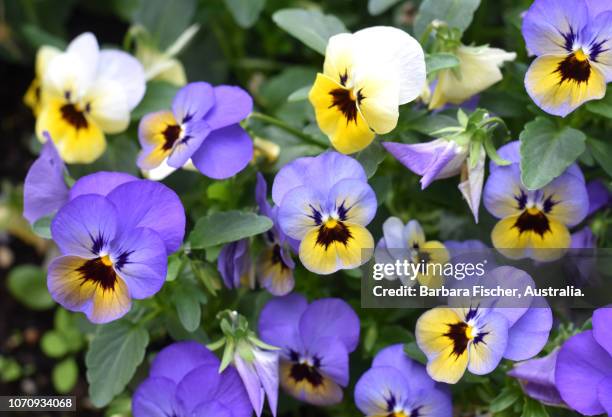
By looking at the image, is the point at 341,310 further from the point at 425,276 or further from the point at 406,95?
the point at 406,95

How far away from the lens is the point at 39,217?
45.4 inches

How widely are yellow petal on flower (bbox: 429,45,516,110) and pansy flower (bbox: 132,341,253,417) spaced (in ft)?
1.55

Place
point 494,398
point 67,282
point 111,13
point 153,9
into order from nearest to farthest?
point 67,282, point 494,398, point 153,9, point 111,13

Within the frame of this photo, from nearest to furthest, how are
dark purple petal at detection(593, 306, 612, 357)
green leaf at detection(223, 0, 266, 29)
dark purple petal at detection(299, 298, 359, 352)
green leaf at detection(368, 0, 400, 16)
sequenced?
dark purple petal at detection(593, 306, 612, 357) → dark purple petal at detection(299, 298, 359, 352) → green leaf at detection(368, 0, 400, 16) → green leaf at detection(223, 0, 266, 29)

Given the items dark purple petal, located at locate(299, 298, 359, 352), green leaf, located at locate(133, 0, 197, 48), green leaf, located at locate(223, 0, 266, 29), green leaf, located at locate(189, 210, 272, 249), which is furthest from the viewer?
green leaf, located at locate(133, 0, 197, 48)

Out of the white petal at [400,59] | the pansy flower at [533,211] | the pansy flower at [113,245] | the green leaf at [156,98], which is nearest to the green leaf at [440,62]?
the white petal at [400,59]

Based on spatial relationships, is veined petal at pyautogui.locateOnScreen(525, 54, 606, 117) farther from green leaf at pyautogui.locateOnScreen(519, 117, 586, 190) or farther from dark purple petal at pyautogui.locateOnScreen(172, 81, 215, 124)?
dark purple petal at pyautogui.locateOnScreen(172, 81, 215, 124)

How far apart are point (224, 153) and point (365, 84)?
220 mm

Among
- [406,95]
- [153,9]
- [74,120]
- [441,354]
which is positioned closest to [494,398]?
[441,354]

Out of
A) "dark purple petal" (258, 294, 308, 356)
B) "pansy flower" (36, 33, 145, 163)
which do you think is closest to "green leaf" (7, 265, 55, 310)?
"pansy flower" (36, 33, 145, 163)

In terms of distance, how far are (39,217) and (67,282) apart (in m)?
0.21

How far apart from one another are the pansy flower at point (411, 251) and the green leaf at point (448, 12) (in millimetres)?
268

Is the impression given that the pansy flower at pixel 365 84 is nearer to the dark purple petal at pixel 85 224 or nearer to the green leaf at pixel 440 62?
the green leaf at pixel 440 62

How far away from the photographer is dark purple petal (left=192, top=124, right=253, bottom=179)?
1.09 metres
